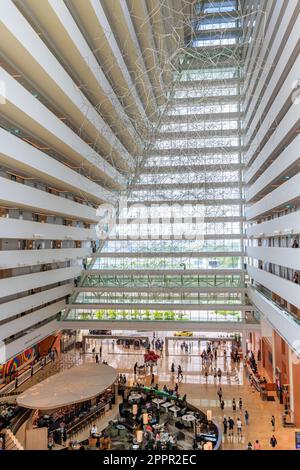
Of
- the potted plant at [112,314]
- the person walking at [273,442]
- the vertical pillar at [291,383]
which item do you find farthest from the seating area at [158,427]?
the potted plant at [112,314]

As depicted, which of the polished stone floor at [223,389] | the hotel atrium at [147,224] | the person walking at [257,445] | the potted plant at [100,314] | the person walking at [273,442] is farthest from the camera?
the potted plant at [100,314]

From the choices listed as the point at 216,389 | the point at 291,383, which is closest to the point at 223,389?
the point at 216,389

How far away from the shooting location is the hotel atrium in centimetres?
874

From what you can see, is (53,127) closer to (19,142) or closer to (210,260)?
(19,142)

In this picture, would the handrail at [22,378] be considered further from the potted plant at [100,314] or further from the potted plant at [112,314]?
the potted plant at [112,314]

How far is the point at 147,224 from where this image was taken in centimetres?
1622

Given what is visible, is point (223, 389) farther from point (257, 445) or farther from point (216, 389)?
point (257, 445)

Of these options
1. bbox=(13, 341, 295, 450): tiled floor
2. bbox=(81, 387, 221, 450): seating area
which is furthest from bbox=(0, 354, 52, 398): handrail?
bbox=(81, 387, 221, 450): seating area

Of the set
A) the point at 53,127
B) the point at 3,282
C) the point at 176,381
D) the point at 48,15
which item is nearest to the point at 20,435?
the point at 3,282

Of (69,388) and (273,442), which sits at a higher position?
(69,388)

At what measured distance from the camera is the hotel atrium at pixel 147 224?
8742 millimetres

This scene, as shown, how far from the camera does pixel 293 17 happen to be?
9180mm

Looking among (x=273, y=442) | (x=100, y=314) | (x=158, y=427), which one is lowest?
(x=158, y=427)

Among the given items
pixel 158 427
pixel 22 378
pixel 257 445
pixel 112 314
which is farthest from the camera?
pixel 112 314
